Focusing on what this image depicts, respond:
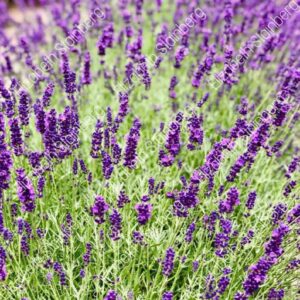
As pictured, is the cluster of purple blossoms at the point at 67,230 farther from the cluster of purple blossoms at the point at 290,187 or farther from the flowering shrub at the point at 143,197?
the cluster of purple blossoms at the point at 290,187

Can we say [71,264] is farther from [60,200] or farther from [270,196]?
[270,196]

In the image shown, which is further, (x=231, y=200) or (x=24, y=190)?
(x=231, y=200)

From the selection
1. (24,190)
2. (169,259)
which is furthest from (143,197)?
(24,190)

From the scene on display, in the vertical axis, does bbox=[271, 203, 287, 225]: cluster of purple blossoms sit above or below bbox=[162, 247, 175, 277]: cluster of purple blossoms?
above

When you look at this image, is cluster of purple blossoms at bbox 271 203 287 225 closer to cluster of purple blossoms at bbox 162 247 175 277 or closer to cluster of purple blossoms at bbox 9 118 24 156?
cluster of purple blossoms at bbox 162 247 175 277

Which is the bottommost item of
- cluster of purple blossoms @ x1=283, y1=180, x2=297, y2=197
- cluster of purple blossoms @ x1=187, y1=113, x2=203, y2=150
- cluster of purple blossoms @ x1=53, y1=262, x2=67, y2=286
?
cluster of purple blossoms @ x1=53, y1=262, x2=67, y2=286

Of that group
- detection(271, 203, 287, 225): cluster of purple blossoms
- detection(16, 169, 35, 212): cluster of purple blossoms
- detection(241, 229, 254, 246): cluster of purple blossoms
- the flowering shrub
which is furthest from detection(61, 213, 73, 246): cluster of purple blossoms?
detection(271, 203, 287, 225): cluster of purple blossoms

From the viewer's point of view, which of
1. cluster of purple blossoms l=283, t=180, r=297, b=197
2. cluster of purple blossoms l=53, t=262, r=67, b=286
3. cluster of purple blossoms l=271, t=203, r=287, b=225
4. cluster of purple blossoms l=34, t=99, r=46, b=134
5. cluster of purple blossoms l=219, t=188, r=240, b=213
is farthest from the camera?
cluster of purple blossoms l=283, t=180, r=297, b=197

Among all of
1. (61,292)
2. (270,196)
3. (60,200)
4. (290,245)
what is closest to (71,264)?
(61,292)

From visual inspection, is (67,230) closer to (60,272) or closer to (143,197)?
(60,272)

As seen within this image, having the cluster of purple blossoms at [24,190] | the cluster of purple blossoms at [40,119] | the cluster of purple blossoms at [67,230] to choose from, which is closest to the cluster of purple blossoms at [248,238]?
the cluster of purple blossoms at [67,230]

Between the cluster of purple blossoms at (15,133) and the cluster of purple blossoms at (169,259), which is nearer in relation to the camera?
the cluster of purple blossoms at (169,259)
